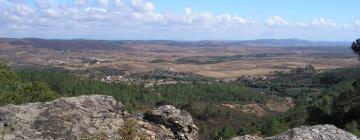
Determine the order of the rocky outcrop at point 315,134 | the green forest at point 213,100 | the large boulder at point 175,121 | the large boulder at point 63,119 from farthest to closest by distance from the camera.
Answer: the green forest at point 213,100 → the large boulder at point 175,121 → the large boulder at point 63,119 → the rocky outcrop at point 315,134

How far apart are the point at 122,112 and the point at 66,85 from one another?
138 metres

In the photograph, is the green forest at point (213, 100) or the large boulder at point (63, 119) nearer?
the large boulder at point (63, 119)

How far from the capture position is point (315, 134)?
17.3 meters

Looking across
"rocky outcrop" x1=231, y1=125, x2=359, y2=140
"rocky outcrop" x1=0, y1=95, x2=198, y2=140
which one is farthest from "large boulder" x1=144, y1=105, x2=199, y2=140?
"rocky outcrop" x1=231, y1=125, x2=359, y2=140

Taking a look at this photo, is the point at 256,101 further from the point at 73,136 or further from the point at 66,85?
the point at 73,136

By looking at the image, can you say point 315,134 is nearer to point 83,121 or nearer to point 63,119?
point 83,121

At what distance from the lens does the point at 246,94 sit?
639 feet

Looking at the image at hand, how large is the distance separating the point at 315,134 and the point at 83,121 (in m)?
8.25

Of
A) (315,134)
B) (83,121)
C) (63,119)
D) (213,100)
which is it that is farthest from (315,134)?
(213,100)

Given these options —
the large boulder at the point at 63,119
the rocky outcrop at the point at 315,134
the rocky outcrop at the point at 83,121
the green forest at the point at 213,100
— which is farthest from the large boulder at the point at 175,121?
the green forest at the point at 213,100

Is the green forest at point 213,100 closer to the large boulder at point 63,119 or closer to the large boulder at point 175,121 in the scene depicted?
the large boulder at point 175,121

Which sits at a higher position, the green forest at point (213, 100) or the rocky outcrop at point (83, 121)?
the rocky outcrop at point (83, 121)

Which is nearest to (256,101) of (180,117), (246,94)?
(246,94)

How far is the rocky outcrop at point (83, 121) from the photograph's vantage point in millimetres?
19188
